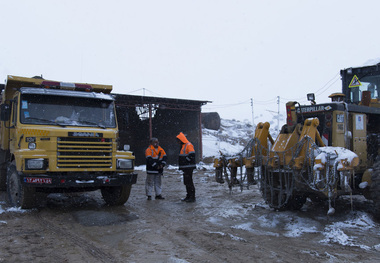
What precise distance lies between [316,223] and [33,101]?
6161mm

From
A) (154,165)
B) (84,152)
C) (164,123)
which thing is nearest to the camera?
(84,152)

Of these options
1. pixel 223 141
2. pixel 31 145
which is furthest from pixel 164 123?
pixel 31 145

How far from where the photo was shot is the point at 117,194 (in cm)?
824

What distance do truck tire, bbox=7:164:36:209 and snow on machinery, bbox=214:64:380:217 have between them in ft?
13.0

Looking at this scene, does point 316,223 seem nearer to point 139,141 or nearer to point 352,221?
point 352,221

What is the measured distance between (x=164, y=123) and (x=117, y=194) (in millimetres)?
20977

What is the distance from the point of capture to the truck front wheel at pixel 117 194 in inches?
320

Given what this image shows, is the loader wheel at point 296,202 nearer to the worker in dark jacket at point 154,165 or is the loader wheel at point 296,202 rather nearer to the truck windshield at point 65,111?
the worker in dark jacket at point 154,165

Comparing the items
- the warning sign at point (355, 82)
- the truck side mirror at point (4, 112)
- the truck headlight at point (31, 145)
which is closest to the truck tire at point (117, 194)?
the truck headlight at point (31, 145)

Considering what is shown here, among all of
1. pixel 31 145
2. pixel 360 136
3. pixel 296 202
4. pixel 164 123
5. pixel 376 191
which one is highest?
pixel 164 123

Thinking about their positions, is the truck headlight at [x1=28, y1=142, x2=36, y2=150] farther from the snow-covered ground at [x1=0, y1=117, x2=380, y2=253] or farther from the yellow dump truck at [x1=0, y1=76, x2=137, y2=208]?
the snow-covered ground at [x1=0, y1=117, x2=380, y2=253]

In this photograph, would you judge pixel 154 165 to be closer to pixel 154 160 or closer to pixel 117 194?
pixel 154 160

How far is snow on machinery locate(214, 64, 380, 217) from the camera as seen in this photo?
Answer: 18.6ft

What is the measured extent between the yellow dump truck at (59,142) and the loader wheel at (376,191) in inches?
184
